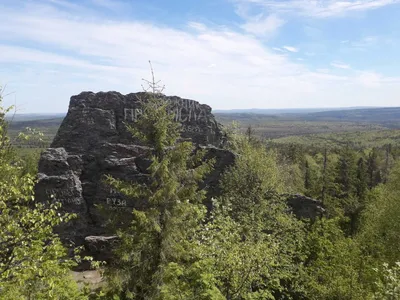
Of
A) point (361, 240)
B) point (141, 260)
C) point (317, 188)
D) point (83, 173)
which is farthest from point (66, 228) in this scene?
point (317, 188)

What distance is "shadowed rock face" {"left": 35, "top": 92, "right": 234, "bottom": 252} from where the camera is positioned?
2858 cm

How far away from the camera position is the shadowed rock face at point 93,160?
28.6m

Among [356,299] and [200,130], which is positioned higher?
[200,130]

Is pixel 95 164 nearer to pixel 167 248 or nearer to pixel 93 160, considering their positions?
pixel 93 160

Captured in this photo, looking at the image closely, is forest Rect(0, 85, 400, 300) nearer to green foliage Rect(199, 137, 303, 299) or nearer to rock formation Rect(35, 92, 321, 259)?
green foliage Rect(199, 137, 303, 299)

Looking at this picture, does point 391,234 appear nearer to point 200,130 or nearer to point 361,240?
point 361,240

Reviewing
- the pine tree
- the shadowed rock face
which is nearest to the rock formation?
the shadowed rock face

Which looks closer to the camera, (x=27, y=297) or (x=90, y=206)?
(x=27, y=297)

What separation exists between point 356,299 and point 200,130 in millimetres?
22058

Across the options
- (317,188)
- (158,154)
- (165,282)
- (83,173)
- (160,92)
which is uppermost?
(160,92)

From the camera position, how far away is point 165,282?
16078mm

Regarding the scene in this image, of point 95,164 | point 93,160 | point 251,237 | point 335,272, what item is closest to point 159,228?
point 251,237

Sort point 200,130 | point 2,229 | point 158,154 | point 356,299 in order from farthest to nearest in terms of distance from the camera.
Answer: point 200,130, point 356,299, point 158,154, point 2,229

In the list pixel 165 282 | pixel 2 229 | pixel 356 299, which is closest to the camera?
pixel 2 229
